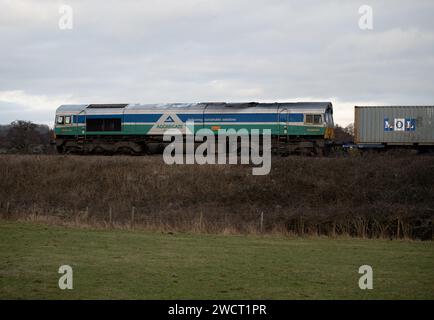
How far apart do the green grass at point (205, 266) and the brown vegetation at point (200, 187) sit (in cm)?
830

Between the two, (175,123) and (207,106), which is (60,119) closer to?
(175,123)

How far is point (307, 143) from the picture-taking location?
42969mm

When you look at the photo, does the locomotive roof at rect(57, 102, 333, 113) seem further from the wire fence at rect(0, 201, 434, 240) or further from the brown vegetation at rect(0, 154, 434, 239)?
the wire fence at rect(0, 201, 434, 240)

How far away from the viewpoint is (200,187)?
3931cm

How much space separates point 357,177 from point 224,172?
8.81 meters

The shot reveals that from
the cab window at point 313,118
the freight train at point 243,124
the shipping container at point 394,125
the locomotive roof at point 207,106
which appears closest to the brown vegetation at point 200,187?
the freight train at point 243,124

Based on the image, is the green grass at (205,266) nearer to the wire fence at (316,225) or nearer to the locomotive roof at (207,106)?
the wire fence at (316,225)

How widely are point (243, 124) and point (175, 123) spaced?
17.0 ft

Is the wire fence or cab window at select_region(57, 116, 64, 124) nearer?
the wire fence

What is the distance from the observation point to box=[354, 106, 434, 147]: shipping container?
44.4 m

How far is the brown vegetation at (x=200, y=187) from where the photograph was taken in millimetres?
34844

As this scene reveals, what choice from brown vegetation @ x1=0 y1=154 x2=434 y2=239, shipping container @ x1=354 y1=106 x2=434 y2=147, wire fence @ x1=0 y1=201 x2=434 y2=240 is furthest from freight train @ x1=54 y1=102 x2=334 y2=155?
wire fence @ x1=0 y1=201 x2=434 y2=240

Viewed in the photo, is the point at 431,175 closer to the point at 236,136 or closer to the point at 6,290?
the point at 236,136
